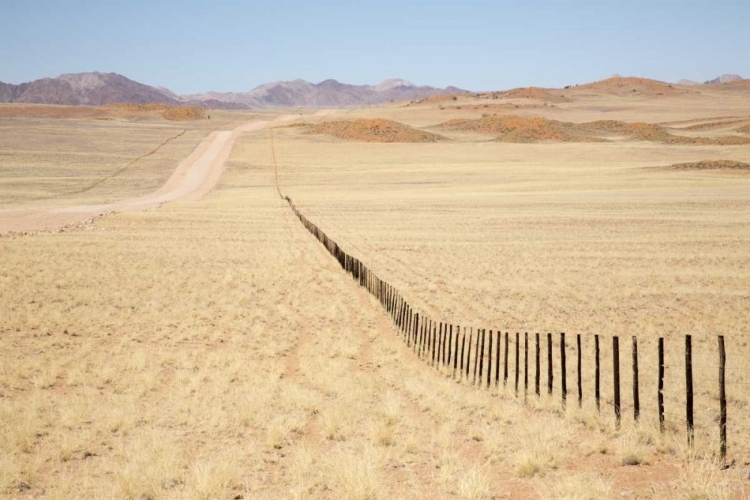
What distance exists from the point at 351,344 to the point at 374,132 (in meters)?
95.5

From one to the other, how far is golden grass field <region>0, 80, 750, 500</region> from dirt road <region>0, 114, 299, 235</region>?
12.1 ft

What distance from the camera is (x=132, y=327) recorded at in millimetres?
20188

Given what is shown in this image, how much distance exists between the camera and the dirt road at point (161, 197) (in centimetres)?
4403

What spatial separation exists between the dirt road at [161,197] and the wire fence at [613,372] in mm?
30779

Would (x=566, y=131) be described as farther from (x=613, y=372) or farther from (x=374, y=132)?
(x=613, y=372)

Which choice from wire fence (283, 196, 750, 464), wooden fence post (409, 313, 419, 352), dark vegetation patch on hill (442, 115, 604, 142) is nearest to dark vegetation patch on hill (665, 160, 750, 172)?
dark vegetation patch on hill (442, 115, 604, 142)

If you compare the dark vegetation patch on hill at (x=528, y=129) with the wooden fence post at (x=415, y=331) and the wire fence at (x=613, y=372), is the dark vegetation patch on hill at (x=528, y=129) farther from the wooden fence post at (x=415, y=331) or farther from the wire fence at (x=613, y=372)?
the wooden fence post at (x=415, y=331)

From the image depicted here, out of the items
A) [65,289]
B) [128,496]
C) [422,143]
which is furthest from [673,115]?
[128,496]

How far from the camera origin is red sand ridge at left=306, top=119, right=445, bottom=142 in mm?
108875

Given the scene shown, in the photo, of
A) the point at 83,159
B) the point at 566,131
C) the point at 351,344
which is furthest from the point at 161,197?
the point at 566,131

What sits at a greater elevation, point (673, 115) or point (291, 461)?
point (673, 115)

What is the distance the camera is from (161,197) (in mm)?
59562

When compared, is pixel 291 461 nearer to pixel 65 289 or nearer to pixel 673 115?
pixel 65 289

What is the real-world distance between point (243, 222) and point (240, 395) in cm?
3202
